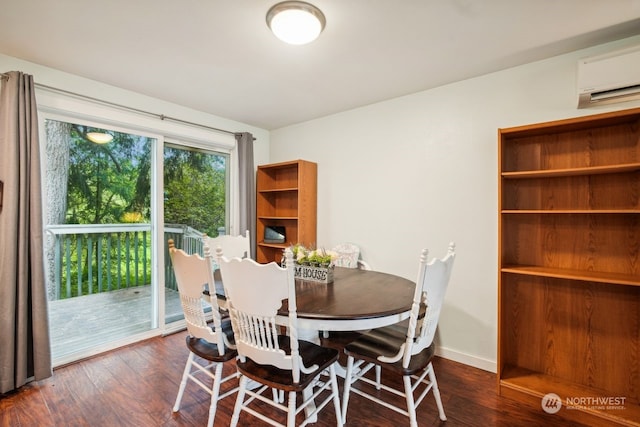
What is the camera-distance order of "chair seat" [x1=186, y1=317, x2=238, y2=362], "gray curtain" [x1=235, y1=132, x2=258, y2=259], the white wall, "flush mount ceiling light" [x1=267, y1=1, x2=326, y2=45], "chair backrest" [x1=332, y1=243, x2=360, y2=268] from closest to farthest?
"flush mount ceiling light" [x1=267, y1=1, x2=326, y2=45], "chair seat" [x1=186, y1=317, x2=238, y2=362], the white wall, "chair backrest" [x1=332, y1=243, x2=360, y2=268], "gray curtain" [x1=235, y1=132, x2=258, y2=259]

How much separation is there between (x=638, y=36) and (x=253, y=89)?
9.31 feet

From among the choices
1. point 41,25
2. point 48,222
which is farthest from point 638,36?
point 48,222

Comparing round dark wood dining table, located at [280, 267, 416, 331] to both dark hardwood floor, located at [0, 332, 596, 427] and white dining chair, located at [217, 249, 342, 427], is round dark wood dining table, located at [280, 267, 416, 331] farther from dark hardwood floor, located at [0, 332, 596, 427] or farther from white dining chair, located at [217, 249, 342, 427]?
dark hardwood floor, located at [0, 332, 596, 427]

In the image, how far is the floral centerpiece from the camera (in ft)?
7.13

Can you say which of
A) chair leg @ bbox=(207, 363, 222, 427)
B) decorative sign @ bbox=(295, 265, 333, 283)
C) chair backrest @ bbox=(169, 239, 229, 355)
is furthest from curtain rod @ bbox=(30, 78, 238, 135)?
chair leg @ bbox=(207, 363, 222, 427)

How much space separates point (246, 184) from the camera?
148 inches

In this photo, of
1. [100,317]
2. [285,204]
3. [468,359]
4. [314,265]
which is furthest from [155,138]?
[468,359]

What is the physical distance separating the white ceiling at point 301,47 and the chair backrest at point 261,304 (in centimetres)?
144

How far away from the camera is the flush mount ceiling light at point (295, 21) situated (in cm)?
165

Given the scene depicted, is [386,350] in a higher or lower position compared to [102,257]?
lower

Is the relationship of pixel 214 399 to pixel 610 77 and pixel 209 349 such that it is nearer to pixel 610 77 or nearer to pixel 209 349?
pixel 209 349

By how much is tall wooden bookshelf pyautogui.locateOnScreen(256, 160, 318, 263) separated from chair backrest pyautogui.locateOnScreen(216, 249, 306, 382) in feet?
6.48

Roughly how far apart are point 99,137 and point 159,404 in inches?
93.2

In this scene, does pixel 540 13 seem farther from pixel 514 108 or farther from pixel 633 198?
pixel 633 198
